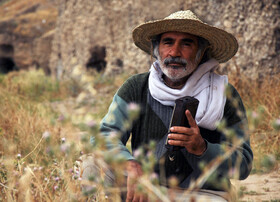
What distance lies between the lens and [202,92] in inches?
91.1

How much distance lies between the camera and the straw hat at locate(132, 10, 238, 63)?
2.32 meters

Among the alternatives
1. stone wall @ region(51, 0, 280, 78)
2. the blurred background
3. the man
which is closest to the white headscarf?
the man

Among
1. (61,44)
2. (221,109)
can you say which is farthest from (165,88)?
(61,44)

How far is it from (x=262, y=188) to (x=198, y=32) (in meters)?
1.71

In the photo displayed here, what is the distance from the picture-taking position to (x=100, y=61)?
10336 mm

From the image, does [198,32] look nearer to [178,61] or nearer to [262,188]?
[178,61]

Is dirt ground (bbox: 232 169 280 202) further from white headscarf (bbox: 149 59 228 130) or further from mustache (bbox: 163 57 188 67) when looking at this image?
mustache (bbox: 163 57 188 67)

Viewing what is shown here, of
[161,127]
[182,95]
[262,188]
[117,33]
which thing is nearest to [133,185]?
[161,127]

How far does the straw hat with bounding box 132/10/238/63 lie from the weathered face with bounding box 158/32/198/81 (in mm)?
49

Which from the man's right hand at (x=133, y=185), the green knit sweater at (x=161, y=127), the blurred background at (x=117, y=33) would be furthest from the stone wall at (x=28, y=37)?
the man's right hand at (x=133, y=185)

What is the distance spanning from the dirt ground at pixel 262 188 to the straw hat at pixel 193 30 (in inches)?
41.9

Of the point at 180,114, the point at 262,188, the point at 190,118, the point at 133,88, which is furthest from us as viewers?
the point at 262,188

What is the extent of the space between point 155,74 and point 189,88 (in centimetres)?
23

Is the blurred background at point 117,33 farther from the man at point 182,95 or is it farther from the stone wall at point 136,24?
the man at point 182,95
